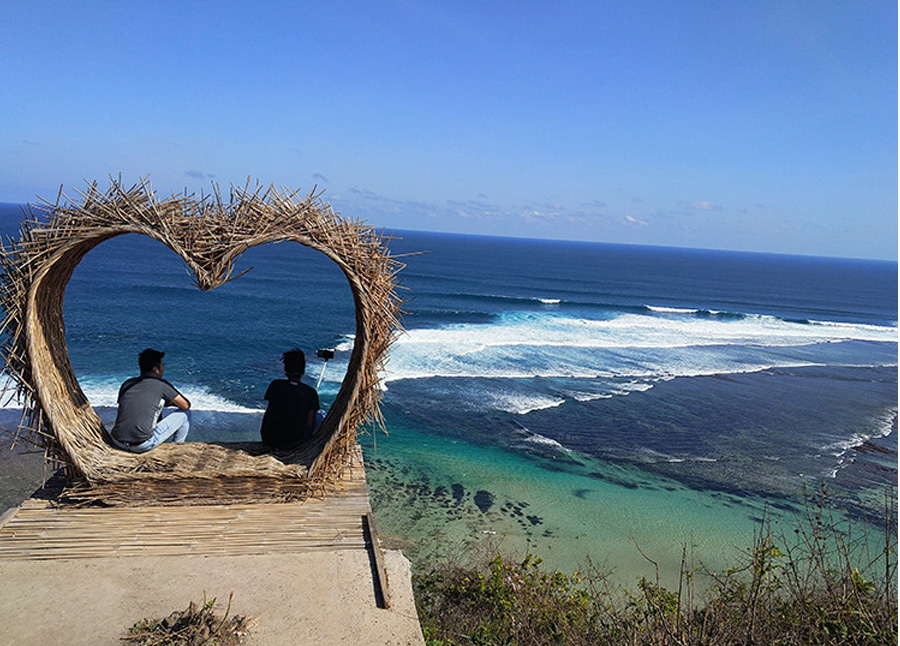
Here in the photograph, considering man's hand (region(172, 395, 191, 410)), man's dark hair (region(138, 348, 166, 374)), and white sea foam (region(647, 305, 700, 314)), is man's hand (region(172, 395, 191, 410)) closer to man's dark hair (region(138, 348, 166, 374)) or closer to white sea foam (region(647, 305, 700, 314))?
man's dark hair (region(138, 348, 166, 374))

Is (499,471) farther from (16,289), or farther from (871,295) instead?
(871,295)

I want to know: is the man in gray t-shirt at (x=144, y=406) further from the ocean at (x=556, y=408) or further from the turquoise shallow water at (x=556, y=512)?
the turquoise shallow water at (x=556, y=512)

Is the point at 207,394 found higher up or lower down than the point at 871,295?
lower down

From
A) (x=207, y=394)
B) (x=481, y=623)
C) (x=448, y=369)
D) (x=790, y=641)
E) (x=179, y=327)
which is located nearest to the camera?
(x=790, y=641)

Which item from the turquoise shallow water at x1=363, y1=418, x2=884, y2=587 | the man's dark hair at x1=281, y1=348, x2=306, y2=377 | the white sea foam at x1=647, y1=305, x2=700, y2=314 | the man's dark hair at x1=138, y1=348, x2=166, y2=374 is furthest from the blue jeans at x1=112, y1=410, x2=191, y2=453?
the white sea foam at x1=647, y1=305, x2=700, y2=314

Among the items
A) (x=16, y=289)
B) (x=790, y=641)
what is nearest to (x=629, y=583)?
(x=790, y=641)

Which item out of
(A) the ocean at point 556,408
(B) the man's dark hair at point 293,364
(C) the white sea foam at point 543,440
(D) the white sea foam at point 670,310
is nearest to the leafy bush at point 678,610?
(A) the ocean at point 556,408

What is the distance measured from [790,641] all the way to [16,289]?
625cm

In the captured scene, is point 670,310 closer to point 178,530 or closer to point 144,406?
point 144,406

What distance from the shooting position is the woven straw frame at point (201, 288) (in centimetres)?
458

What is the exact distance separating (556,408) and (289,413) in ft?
40.7

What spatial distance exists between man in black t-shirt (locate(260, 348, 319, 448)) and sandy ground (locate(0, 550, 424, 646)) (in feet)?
5.00

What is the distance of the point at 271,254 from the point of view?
5978cm

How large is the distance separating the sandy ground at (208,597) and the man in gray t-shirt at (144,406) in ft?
4.16
